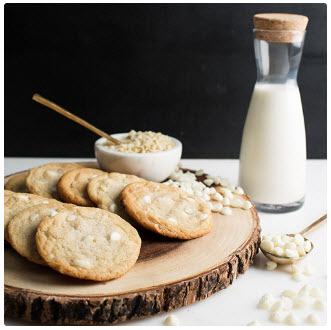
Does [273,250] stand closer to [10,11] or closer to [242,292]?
[242,292]

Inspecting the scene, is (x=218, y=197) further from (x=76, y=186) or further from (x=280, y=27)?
(x=280, y=27)

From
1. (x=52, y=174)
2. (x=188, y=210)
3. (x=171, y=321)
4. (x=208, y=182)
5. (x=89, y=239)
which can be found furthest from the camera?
(x=208, y=182)

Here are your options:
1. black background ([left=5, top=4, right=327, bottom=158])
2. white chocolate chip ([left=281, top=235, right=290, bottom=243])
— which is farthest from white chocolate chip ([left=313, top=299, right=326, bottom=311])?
black background ([left=5, top=4, right=327, bottom=158])

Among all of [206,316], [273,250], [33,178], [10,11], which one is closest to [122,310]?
[206,316]

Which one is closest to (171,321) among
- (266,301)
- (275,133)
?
(266,301)

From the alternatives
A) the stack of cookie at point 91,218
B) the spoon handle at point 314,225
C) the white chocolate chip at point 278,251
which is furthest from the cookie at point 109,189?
the spoon handle at point 314,225

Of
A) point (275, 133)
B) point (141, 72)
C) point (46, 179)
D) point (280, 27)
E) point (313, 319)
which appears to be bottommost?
point (313, 319)
